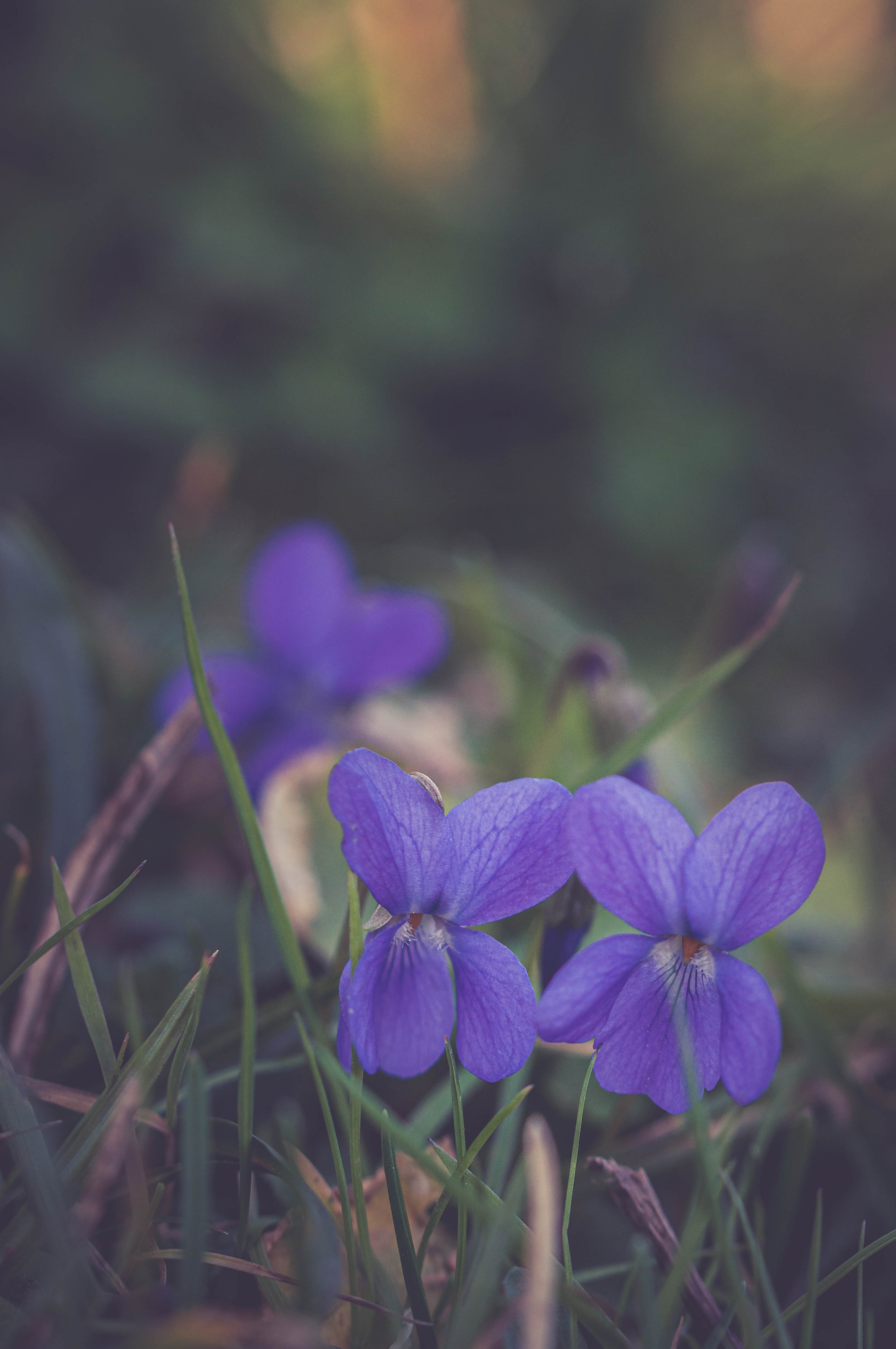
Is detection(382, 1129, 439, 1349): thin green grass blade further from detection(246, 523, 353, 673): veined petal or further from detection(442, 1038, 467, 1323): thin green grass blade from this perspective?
detection(246, 523, 353, 673): veined petal

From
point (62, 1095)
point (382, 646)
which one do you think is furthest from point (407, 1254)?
point (382, 646)

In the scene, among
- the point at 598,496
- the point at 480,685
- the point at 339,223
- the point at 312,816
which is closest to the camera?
the point at 312,816

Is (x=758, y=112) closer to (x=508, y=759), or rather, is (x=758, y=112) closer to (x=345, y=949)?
(x=508, y=759)

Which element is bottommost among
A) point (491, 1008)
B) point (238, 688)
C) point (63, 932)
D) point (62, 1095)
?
point (62, 1095)

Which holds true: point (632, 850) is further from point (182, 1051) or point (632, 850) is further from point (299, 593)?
point (299, 593)

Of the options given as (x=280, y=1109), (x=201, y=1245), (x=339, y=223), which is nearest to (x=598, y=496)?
(x=339, y=223)
